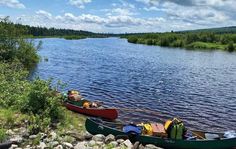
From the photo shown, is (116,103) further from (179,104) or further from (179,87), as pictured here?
(179,87)

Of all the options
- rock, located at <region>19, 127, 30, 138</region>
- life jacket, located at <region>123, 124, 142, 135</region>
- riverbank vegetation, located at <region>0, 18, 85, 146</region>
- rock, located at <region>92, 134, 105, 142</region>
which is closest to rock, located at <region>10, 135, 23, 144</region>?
riverbank vegetation, located at <region>0, 18, 85, 146</region>

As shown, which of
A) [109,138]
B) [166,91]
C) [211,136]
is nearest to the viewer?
[109,138]

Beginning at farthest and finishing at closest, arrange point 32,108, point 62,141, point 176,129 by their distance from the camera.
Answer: point 32,108, point 176,129, point 62,141

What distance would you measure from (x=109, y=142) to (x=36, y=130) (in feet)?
12.9

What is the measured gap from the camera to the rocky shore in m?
16.3

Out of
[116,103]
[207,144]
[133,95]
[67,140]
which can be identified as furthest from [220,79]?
[67,140]

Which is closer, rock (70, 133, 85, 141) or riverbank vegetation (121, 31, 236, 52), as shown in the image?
rock (70, 133, 85, 141)

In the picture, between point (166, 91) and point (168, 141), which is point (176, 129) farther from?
point (166, 91)

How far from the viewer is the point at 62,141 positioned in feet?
57.0

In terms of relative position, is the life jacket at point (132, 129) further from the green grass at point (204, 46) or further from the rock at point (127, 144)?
the green grass at point (204, 46)

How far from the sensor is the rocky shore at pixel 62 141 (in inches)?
643

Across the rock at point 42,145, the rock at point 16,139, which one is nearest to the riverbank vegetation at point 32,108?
the rock at point 16,139

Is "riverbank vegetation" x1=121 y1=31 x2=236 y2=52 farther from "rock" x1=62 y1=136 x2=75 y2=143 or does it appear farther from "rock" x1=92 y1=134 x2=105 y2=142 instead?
"rock" x1=62 y1=136 x2=75 y2=143

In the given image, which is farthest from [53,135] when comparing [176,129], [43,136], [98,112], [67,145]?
[98,112]
